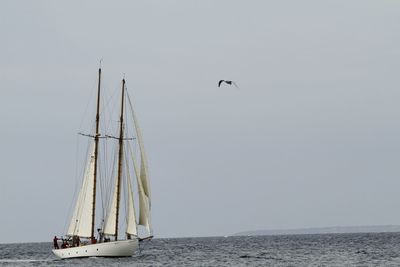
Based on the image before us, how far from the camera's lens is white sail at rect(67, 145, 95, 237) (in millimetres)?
82938

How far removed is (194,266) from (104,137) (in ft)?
51.4

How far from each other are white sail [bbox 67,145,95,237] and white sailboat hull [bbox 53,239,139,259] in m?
1.94

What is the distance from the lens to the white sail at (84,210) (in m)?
82.9

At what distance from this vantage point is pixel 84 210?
274 ft

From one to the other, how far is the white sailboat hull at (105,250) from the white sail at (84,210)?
6.37 ft

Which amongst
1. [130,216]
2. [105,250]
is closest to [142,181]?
[130,216]

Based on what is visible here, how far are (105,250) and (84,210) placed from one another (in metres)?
5.27

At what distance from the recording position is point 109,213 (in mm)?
81438

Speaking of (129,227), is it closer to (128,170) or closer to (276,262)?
(128,170)

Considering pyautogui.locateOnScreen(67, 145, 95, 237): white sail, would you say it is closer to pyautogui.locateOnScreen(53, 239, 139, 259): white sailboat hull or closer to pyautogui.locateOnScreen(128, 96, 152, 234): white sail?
pyautogui.locateOnScreen(53, 239, 139, 259): white sailboat hull

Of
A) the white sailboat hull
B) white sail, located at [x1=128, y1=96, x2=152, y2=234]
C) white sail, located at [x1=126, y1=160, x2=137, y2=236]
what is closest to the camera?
white sail, located at [x1=128, y1=96, x2=152, y2=234]

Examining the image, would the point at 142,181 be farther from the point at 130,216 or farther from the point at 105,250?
the point at 105,250

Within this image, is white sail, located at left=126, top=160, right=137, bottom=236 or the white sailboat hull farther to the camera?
the white sailboat hull

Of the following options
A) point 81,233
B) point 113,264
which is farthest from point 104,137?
point 113,264
